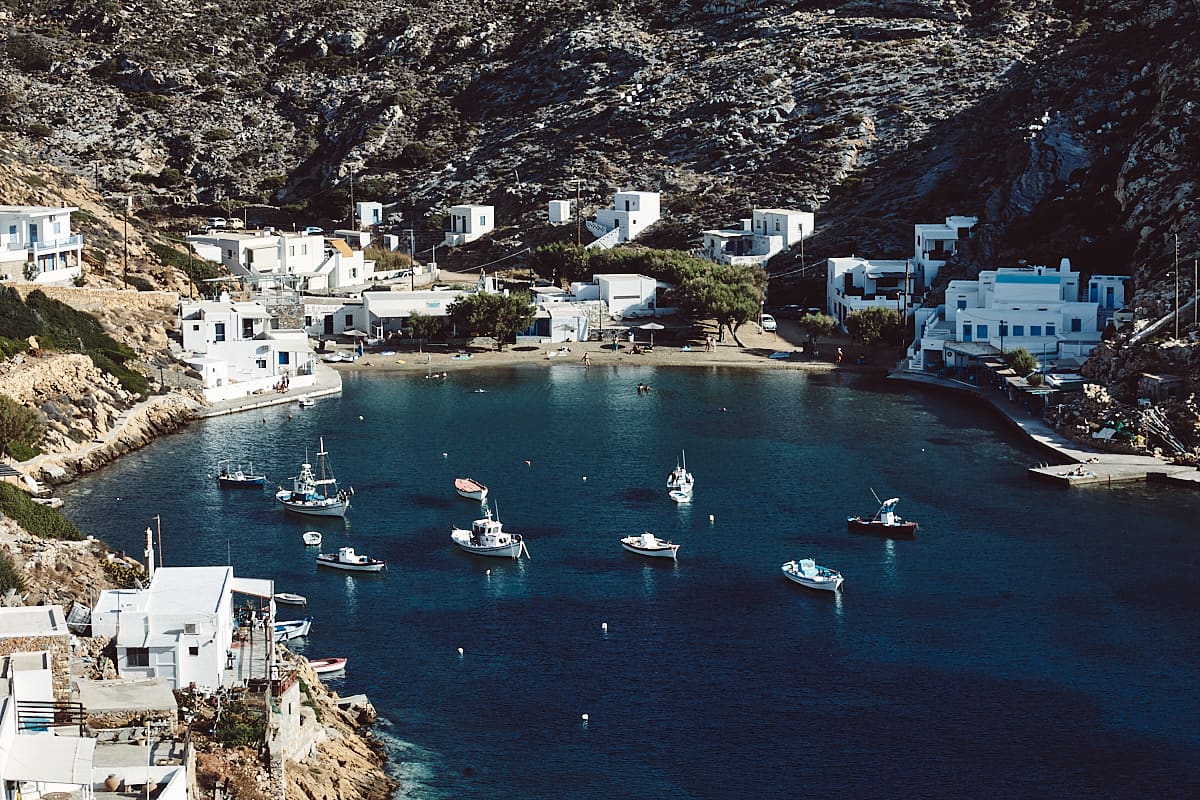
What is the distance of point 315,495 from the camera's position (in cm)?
6397

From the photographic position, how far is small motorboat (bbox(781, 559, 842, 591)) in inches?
2149

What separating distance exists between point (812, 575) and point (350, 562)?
46.0 ft

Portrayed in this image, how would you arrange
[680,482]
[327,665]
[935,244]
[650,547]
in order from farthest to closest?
[935,244]
[680,482]
[650,547]
[327,665]

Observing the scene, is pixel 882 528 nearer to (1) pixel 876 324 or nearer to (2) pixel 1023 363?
(2) pixel 1023 363

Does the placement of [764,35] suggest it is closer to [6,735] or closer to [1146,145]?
[1146,145]

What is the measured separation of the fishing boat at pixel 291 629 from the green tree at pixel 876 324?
51.4m

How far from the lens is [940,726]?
144 ft

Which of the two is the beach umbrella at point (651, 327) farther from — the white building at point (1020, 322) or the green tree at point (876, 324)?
the white building at point (1020, 322)

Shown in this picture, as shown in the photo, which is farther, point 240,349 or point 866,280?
point 866,280

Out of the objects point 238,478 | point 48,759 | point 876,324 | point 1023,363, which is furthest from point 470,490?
point 48,759

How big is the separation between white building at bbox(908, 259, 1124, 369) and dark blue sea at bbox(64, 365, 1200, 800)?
6.64 m

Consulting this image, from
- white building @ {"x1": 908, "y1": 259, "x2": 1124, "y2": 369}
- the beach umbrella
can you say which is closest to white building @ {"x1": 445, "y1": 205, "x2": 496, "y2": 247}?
the beach umbrella

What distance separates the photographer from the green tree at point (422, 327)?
324 ft

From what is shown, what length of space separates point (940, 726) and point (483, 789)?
11.2 metres
